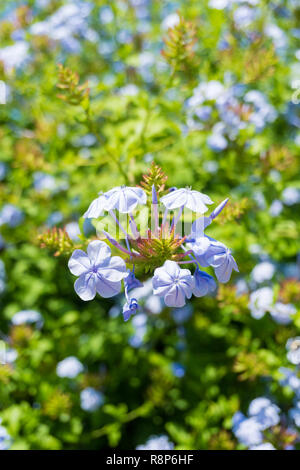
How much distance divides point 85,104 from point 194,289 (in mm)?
808

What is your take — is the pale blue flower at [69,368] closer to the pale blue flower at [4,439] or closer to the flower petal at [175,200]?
the pale blue flower at [4,439]

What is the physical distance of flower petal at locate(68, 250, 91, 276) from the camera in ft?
3.99

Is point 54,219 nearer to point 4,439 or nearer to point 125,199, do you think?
point 4,439

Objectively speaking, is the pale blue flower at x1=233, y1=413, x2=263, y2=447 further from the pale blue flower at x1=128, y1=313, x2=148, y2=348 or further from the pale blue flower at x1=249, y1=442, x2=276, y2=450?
the pale blue flower at x1=128, y1=313, x2=148, y2=348

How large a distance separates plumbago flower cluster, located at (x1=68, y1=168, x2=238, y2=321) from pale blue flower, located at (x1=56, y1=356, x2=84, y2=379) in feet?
3.88

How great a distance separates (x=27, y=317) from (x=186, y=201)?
1.51m

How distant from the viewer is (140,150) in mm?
1833

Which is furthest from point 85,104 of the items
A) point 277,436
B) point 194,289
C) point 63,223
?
point 277,436

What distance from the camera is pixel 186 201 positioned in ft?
4.01

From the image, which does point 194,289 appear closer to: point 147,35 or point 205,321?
point 205,321

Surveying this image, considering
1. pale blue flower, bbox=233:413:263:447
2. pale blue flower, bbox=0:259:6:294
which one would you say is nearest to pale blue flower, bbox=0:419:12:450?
pale blue flower, bbox=0:259:6:294

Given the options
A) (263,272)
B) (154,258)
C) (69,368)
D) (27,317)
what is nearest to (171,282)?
(154,258)

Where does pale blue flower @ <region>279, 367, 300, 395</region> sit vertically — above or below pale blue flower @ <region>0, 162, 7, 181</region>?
below
